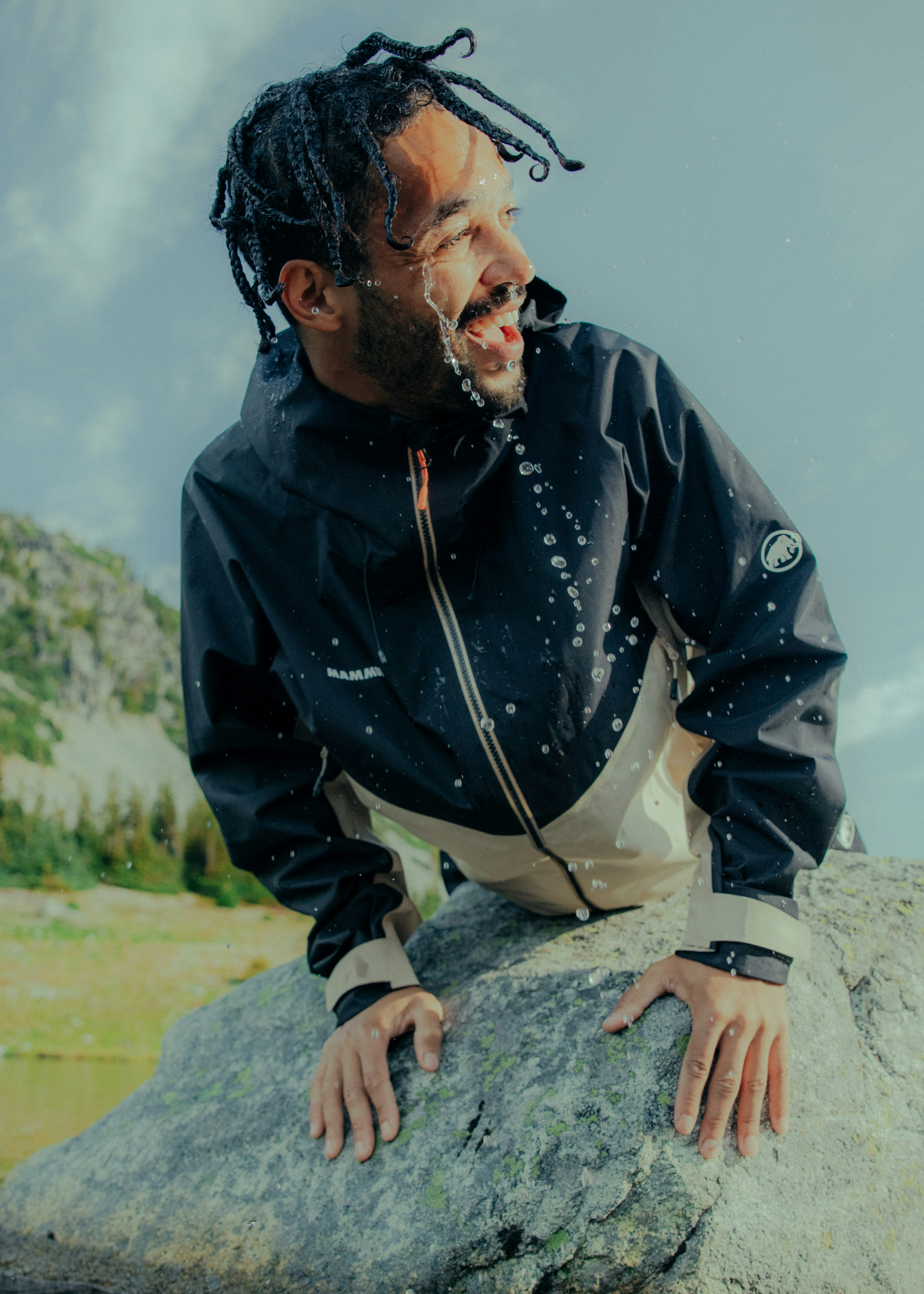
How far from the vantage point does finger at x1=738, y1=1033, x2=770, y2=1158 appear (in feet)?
5.80

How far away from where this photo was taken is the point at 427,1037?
2.18m

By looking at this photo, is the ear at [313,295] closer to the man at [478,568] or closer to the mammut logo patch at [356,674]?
the man at [478,568]

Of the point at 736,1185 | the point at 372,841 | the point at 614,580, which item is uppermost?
the point at 614,580

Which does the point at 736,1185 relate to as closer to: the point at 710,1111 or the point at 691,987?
the point at 710,1111

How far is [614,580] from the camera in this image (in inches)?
85.0

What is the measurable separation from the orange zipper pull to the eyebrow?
48 cm

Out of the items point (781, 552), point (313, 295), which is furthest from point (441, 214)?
point (781, 552)

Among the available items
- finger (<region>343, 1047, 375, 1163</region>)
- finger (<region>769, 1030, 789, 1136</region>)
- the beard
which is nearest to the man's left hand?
finger (<region>769, 1030, 789, 1136</region>)

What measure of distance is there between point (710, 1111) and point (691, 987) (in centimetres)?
23

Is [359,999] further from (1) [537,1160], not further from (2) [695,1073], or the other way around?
(2) [695,1073]

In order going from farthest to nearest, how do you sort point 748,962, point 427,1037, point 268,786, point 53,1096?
1. point 53,1096
2. point 268,786
3. point 427,1037
4. point 748,962

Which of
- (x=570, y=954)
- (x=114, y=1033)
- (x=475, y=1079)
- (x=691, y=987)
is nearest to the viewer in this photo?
(x=691, y=987)

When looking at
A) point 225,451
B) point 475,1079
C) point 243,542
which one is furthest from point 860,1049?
point 225,451

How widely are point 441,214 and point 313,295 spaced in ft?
1.34
